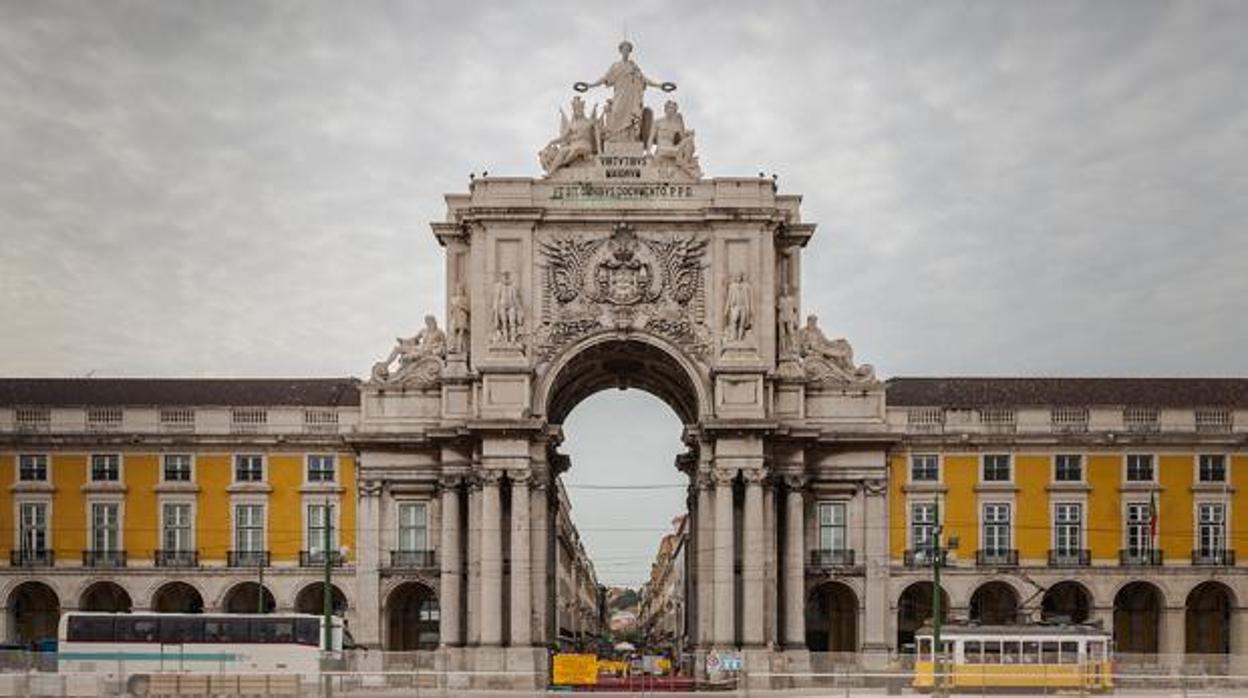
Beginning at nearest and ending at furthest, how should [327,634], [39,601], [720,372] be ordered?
[327,634]
[720,372]
[39,601]

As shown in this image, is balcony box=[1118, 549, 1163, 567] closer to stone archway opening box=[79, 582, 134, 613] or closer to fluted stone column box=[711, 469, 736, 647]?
fluted stone column box=[711, 469, 736, 647]

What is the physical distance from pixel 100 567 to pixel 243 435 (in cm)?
862

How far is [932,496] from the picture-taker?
3226 inches

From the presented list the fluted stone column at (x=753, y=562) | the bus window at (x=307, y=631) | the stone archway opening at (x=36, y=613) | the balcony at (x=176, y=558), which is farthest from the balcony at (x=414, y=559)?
the stone archway opening at (x=36, y=613)

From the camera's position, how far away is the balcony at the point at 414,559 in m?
81.1

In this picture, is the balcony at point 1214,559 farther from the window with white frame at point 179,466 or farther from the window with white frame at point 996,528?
the window with white frame at point 179,466

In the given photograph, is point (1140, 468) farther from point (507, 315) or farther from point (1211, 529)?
point (507, 315)

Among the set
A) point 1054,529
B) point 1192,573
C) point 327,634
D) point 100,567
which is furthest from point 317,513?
point 1192,573

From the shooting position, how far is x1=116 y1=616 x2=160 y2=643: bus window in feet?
224

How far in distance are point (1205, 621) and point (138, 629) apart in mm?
47360

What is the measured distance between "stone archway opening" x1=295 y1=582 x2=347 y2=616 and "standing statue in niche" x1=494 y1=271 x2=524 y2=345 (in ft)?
45.2

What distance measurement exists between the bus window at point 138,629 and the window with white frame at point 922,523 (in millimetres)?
33205

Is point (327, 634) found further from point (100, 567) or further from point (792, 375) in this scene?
point (792, 375)

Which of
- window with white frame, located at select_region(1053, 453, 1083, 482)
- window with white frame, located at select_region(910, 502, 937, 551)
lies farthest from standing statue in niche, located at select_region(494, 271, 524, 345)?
window with white frame, located at select_region(1053, 453, 1083, 482)
